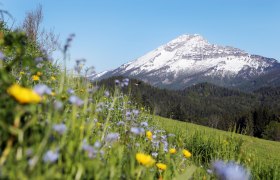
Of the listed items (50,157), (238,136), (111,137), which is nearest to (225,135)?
(238,136)

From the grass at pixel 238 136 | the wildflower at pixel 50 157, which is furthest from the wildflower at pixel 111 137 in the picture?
the grass at pixel 238 136

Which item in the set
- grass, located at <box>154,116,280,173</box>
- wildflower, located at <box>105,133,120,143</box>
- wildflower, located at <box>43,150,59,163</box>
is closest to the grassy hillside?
grass, located at <box>154,116,280,173</box>

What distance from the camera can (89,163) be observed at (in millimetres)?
1895

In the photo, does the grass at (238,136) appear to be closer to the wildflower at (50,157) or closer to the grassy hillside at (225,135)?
the grassy hillside at (225,135)

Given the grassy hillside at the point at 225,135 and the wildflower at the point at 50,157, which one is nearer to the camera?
the wildflower at the point at 50,157

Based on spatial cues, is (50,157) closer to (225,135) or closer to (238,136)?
(238,136)

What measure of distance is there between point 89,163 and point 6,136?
443mm

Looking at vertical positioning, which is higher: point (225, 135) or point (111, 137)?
point (111, 137)

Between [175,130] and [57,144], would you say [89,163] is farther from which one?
[175,130]

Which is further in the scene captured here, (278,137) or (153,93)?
(153,93)

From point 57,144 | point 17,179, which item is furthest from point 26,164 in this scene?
point 57,144

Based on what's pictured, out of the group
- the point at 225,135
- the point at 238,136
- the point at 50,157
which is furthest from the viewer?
the point at 225,135

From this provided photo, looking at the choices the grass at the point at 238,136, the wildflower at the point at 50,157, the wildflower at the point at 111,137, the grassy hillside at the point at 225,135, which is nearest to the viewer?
the wildflower at the point at 50,157

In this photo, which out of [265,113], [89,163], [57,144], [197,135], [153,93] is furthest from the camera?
[153,93]
